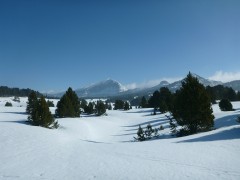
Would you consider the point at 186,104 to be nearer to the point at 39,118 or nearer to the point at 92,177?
the point at 92,177

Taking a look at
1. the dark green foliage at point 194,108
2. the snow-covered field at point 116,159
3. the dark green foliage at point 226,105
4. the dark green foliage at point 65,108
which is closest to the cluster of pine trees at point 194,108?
the dark green foliage at point 194,108

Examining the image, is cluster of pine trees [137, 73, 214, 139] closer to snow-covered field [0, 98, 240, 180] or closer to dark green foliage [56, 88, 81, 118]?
snow-covered field [0, 98, 240, 180]

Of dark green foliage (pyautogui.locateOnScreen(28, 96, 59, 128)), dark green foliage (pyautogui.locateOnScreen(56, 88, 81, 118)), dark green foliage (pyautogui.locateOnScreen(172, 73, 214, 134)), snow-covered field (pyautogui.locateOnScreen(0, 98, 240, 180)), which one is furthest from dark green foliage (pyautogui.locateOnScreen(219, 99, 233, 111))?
dark green foliage (pyautogui.locateOnScreen(28, 96, 59, 128))

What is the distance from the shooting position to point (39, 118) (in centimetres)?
3862

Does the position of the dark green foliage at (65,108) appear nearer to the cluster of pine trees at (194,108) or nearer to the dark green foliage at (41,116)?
the dark green foliage at (41,116)

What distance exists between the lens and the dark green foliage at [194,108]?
2767cm

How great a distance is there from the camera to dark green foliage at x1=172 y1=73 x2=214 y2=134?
27675 mm

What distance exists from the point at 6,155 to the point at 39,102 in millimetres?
23160

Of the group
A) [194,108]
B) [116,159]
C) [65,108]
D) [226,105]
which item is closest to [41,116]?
[65,108]

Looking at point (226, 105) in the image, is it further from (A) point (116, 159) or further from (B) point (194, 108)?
(A) point (116, 159)

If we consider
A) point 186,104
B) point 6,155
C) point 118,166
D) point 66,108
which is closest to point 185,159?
point 118,166

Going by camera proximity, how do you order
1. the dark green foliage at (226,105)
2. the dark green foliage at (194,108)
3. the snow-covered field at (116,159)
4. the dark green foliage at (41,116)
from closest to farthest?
1. the snow-covered field at (116,159)
2. the dark green foliage at (194,108)
3. the dark green foliage at (41,116)
4. the dark green foliage at (226,105)

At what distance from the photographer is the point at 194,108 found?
27703 millimetres

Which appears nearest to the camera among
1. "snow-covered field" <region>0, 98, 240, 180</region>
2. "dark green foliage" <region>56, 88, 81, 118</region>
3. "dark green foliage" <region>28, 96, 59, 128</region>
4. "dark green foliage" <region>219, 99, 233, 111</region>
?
"snow-covered field" <region>0, 98, 240, 180</region>
